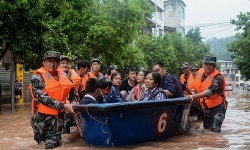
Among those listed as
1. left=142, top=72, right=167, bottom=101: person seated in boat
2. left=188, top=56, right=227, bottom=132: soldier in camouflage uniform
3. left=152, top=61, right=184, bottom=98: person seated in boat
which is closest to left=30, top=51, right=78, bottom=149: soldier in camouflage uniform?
left=142, top=72, right=167, bottom=101: person seated in boat

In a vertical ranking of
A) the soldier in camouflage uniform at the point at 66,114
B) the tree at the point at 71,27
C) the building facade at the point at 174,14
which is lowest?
the soldier in camouflage uniform at the point at 66,114

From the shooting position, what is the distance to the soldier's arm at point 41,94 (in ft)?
19.0

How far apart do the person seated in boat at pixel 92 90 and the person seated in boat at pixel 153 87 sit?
37.0 inches

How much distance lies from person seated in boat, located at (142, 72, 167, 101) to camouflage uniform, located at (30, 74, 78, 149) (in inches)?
59.1

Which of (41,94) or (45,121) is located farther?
(45,121)

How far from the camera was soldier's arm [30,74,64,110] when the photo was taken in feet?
19.0

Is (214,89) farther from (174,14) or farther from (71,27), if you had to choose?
(174,14)

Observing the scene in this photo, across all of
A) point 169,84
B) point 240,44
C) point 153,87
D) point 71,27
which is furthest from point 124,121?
point 240,44

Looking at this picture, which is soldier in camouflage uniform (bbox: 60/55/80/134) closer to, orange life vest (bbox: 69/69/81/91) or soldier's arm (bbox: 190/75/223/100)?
orange life vest (bbox: 69/69/81/91)

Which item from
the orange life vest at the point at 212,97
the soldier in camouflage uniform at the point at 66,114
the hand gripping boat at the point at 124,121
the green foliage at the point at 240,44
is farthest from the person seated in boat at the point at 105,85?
the green foliage at the point at 240,44

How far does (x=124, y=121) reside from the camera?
581 centimetres

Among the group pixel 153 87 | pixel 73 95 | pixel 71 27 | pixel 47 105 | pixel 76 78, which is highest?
pixel 71 27

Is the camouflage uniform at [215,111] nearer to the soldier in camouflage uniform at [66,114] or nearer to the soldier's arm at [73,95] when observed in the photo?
the soldier's arm at [73,95]

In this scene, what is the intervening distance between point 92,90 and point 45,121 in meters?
0.85
